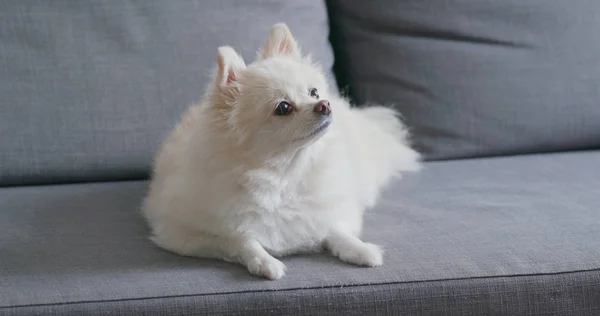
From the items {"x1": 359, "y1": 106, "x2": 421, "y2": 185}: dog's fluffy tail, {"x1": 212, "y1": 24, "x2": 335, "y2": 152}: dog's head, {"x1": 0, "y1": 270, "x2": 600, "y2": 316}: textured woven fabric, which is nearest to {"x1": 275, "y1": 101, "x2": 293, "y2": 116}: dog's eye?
{"x1": 212, "y1": 24, "x2": 335, "y2": 152}: dog's head

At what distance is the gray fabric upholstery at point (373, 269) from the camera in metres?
1.38

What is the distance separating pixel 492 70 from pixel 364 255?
0.95 metres

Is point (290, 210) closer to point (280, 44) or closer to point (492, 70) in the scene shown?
point (280, 44)

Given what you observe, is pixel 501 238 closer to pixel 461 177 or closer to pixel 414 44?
pixel 461 177

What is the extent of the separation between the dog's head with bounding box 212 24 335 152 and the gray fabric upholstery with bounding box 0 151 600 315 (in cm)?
26

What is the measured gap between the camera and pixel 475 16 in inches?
86.9

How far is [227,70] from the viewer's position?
5.00ft

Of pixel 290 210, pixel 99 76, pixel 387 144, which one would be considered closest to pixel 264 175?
pixel 290 210

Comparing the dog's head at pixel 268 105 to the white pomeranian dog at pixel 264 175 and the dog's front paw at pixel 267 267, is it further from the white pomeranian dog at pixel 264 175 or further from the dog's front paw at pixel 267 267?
the dog's front paw at pixel 267 267

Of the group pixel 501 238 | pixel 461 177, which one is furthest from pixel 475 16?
pixel 501 238

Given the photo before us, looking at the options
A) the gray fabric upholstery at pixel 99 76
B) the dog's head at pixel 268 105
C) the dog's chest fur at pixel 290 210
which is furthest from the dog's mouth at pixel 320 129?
the gray fabric upholstery at pixel 99 76

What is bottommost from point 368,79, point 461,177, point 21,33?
point 461,177

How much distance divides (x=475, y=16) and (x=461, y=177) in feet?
1.67

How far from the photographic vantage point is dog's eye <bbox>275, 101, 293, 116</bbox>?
151cm
